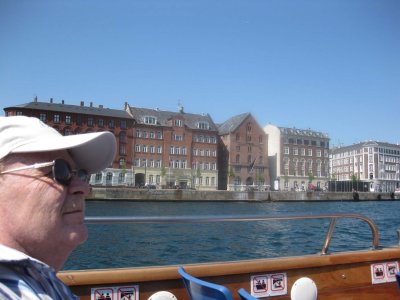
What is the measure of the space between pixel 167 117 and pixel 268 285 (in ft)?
203

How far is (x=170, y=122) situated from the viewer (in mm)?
62594

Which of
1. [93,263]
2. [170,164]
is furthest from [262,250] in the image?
[170,164]

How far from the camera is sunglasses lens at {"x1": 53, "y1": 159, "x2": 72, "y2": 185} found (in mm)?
1054

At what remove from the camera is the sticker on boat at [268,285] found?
112 inches

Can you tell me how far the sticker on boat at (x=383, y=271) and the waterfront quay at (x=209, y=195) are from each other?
142 ft

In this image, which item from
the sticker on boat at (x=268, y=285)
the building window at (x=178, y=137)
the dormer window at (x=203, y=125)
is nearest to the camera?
the sticker on boat at (x=268, y=285)

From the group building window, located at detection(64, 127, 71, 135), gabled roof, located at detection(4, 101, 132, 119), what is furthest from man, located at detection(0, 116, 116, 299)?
gabled roof, located at detection(4, 101, 132, 119)

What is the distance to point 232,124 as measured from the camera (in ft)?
228

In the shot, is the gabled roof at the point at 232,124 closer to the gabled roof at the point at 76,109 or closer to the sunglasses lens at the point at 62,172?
the gabled roof at the point at 76,109

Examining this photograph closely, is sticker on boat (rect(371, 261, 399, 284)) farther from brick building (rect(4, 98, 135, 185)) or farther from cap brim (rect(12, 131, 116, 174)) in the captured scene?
brick building (rect(4, 98, 135, 185))

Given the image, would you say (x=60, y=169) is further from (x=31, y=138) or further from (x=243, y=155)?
(x=243, y=155)

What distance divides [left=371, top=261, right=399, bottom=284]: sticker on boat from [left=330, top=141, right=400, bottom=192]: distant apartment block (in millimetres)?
94341

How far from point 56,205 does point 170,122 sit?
203 ft

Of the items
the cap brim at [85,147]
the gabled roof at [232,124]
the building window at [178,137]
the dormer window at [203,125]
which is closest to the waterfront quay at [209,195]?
the building window at [178,137]
